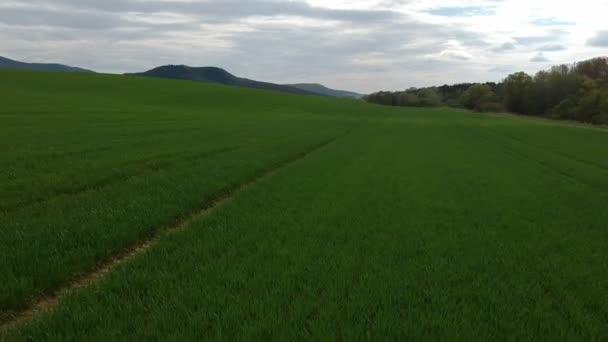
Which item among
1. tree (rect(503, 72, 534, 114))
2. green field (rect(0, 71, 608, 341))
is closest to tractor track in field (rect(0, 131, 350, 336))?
green field (rect(0, 71, 608, 341))

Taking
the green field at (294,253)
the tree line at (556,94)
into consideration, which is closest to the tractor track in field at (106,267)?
the green field at (294,253)

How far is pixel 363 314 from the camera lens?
515 cm

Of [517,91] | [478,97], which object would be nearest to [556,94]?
[517,91]

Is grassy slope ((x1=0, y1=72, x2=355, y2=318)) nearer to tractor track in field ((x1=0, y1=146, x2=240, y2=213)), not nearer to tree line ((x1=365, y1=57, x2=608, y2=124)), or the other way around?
tractor track in field ((x1=0, y1=146, x2=240, y2=213))

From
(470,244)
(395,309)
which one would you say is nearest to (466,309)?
(395,309)

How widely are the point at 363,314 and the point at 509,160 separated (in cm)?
2351

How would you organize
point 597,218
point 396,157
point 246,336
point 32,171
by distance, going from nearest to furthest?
point 246,336, point 597,218, point 32,171, point 396,157

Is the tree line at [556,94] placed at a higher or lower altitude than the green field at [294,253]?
higher

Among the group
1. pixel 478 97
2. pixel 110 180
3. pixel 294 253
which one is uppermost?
pixel 478 97

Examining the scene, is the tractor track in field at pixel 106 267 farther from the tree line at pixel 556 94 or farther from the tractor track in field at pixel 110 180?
the tree line at pixel 556 94

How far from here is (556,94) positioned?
115938 millimetres

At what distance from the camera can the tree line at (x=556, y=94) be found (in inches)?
3750

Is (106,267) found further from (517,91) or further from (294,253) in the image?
(517,91)

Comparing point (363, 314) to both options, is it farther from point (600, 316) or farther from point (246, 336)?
point (600, 316)
